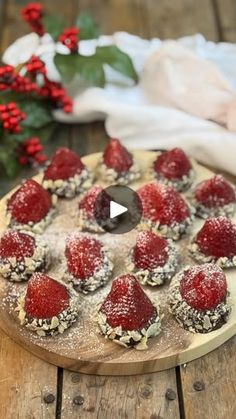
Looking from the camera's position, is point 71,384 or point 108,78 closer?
point 71,384

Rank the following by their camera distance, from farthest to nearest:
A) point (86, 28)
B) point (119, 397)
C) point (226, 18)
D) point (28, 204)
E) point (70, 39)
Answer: point (226, 18) → point (86, 28) → point (70, 39) → point (28, 204) → point (119, 397)

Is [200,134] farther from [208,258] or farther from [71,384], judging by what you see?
[71,384]

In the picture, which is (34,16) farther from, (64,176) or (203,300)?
(203,300)

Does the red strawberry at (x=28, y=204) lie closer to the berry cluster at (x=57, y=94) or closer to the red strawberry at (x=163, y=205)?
the red strawberry at (x=163, y=205)

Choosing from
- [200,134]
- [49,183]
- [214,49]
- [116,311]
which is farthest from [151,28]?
[116,311]

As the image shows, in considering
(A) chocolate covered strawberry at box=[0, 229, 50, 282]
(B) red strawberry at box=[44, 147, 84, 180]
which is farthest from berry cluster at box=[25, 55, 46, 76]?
(A) chocolate covered strawberry at box=[0, 229, 50, 282]

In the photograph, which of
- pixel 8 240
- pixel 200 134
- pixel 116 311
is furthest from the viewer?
pixel 200 134

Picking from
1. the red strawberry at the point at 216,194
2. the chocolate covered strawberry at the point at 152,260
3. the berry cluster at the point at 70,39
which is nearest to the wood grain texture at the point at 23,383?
the chocolate covered strawberry at the point at 152,260

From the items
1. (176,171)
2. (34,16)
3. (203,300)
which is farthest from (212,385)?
(34,16)
